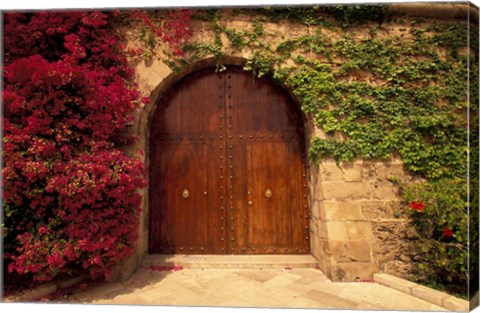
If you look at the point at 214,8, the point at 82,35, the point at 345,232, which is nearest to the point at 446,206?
the point at 345,232

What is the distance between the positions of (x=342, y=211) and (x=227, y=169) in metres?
1.44

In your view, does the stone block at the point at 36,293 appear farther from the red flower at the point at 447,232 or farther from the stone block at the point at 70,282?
the red flower at the point at 447,232

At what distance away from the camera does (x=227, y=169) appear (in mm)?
3318

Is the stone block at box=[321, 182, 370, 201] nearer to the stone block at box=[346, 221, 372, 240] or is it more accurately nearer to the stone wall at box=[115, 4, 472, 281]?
the stone wall at box=[115, 4, 472, 281]

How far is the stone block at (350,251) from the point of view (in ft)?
9.00

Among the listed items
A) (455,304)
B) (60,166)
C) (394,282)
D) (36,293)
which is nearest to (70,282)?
(36,293)

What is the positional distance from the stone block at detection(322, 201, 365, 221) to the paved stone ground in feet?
2.14

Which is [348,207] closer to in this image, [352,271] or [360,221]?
[360,221]

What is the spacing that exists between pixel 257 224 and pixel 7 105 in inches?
110

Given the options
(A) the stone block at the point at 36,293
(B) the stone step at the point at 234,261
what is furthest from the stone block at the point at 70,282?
(B) the stone step at the point at 234,261

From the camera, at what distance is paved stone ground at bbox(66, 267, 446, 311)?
7.49 ft

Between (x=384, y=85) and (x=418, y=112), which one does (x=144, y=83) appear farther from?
(x=418, y=112)

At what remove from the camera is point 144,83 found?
305 centimetres

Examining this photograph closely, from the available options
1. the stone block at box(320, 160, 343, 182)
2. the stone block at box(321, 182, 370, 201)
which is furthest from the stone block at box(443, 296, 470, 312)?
the stone block at box(320, 160, 343, 182)
